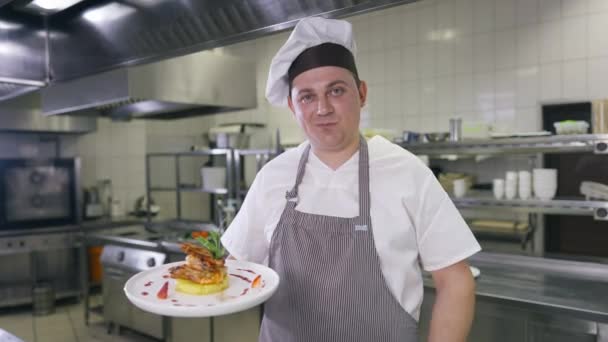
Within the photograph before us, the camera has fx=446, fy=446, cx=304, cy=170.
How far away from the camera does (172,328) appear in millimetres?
3289

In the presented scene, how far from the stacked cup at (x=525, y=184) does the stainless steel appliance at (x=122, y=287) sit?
2.40 meters

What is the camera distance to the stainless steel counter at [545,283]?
5.82 feet

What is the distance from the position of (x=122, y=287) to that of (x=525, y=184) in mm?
3010

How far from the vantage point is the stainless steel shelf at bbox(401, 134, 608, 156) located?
203cm

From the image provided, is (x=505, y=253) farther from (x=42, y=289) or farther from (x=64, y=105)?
(x=42, y=289)

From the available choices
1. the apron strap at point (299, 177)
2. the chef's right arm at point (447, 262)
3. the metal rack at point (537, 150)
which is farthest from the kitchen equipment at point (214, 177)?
the chef's right arm at point (447, 262)

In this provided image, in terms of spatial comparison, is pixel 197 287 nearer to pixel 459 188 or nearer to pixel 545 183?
pixel 545 183

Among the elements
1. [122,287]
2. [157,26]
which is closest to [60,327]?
[122,287]

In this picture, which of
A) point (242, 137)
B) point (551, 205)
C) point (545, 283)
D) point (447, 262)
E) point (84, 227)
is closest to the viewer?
point (447, 262)

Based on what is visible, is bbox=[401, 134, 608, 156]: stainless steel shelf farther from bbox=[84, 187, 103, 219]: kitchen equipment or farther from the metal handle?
bbox=[84, 187, 103, 219]: kitchen equipment

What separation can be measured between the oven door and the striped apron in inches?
161

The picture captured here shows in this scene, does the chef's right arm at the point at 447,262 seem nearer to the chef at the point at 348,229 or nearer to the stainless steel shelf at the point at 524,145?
the chef at the point at 348,229

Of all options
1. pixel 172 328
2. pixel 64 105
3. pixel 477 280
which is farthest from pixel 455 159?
pixel 64 105

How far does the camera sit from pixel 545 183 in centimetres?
225
